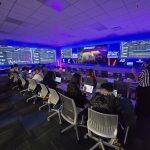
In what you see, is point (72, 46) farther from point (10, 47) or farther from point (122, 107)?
point (122, 107)

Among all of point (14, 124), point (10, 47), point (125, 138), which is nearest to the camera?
point (125, 138)

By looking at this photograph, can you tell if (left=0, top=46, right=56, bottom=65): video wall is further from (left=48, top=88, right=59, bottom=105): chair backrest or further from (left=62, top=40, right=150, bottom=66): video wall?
(left=48, top=88, right=59, bottom=105): chair backrest

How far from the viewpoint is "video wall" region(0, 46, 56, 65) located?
22.4ft

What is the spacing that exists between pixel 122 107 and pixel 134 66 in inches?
184

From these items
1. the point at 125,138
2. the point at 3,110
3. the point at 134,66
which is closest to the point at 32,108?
the point at 3,110

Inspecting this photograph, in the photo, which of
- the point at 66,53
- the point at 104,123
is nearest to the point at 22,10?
the point at 104,123

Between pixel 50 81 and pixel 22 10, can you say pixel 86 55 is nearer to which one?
pixel 50 81

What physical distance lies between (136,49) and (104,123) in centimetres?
520

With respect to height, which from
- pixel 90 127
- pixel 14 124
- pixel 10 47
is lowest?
pixel 14 124

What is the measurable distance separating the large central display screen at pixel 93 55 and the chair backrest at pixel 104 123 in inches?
219

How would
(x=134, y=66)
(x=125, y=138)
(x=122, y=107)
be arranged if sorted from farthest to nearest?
(x=134, y=66)
(x=125, y=138)
(x=122, y=107)

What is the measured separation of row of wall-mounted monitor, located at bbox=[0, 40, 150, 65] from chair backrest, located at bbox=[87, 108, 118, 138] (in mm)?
4964

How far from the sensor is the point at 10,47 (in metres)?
6.98

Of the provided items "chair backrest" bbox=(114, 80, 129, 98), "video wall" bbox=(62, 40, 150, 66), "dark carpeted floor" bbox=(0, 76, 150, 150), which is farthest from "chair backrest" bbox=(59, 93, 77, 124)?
"video wall" bbox=(62, 40, 150, 66)
